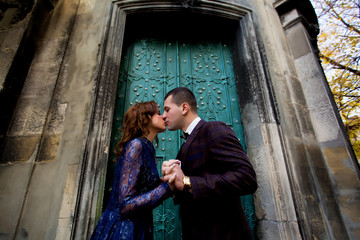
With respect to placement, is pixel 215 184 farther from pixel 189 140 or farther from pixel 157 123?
pixel 157 123

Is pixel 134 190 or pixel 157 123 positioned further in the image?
pixel 157 123

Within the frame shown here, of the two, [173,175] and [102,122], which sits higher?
[102,122]

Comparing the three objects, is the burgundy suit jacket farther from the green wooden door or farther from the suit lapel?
the green wooden door

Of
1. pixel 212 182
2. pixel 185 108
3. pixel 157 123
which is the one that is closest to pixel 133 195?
pixel 212 182

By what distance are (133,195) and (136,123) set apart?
64 cm

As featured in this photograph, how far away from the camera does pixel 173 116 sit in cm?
181

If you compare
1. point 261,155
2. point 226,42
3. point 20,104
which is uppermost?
point 226,42

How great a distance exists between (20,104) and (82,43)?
1213 millimetres

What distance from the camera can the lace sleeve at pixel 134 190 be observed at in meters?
1.33

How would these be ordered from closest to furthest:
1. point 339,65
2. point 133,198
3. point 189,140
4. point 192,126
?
point 133,198, point 189,140, point 192,126, point 339,65

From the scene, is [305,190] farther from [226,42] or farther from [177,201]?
[226,42]

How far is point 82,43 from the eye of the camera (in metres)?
3.01

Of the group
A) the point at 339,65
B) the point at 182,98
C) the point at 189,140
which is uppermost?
the point at 339,65

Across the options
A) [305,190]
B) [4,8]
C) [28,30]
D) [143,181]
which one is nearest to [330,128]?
[305,190]
